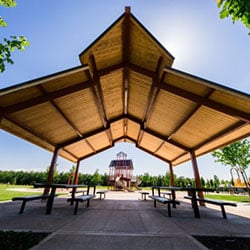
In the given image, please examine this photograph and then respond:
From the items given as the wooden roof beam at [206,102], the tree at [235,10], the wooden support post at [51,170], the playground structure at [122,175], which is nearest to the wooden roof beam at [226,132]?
the wooden roof beam at [206,102]

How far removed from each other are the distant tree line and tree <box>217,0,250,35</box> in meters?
28.5

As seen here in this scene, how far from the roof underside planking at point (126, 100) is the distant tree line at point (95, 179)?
840 inches

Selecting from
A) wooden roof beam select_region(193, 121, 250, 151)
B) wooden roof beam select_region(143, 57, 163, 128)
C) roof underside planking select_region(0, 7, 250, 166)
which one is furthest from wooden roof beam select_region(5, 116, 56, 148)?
wooden roof beam select_region(193, 121, 250, 151)

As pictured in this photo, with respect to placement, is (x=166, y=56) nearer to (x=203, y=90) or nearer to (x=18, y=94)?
(x=203, y=90)

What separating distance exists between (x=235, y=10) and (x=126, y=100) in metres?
6.98

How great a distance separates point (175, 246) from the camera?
2.38 metres

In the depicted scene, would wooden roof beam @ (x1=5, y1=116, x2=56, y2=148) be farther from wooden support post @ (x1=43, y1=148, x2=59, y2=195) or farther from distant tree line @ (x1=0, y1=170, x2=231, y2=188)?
distant tree line @ (x1=0, y1=170, x2=231, y2=188)

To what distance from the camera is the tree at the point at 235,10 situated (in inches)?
56.7

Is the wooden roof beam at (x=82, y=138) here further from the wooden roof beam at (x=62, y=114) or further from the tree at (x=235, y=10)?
the tree at (x=235, y=10)

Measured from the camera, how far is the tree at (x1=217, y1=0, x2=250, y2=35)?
4.73 feet

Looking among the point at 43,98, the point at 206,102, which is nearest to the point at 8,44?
the point at 43,98

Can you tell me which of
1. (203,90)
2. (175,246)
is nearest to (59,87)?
(203,90)

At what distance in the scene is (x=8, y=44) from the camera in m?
2.49

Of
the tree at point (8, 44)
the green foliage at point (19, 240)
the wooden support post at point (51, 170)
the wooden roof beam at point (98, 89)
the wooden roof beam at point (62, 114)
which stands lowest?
the green foliage at point (19, 240)
